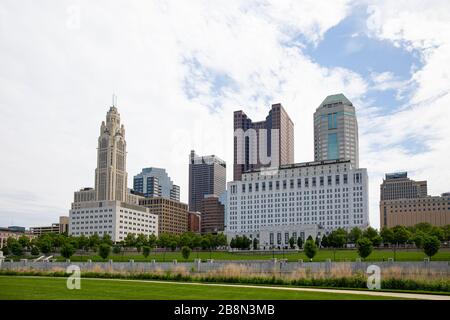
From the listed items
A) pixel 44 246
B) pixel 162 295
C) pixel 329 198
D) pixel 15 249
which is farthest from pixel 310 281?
pixel 329 198

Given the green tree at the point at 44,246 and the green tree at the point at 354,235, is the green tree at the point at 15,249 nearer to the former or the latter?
the green tree at the point at 44,246

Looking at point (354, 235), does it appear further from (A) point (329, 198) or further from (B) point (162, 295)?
(B) point (162, 295)

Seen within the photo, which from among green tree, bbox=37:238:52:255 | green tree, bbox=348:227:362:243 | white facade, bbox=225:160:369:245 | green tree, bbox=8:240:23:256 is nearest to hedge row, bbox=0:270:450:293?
green tree, bbox=37:238:52:255

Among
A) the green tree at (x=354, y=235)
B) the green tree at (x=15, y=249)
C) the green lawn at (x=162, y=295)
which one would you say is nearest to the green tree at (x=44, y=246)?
the green tree at (x=15, y=249)

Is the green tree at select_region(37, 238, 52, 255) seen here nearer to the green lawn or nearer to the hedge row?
the hedge row

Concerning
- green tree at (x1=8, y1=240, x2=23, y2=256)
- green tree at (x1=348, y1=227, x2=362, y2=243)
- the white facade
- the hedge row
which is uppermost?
the white facade

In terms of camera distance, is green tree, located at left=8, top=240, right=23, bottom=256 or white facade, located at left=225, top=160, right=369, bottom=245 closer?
green tree, located at left=8, top=240, right=23, bottom=256

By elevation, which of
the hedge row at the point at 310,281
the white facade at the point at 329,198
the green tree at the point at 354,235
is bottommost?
the hedge row at the point at 310,281

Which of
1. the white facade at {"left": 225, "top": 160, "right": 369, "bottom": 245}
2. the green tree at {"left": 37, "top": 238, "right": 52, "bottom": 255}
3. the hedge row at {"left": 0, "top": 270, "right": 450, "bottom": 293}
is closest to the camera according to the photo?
the hedge row at {"left": 0, "top": 270, "right": 450, "bottom": 293}

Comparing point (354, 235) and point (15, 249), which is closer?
point (15, 249)
